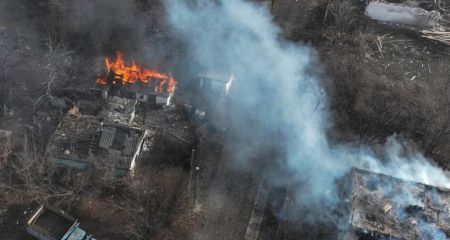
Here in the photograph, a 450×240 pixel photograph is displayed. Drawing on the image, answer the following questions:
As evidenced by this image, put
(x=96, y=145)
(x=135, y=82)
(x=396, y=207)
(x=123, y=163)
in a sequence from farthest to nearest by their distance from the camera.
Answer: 1. (x=135, y=82)
2. (x=96, y=145)
3. (x=123, y=163)
4. (x=396, y=207)

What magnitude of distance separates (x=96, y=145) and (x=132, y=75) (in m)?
6.50

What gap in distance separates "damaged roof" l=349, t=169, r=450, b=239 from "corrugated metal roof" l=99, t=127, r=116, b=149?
12.7 meters

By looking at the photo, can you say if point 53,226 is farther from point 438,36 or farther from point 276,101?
point 438,36

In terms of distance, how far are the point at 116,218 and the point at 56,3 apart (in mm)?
17954

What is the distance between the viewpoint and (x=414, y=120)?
28969 mm

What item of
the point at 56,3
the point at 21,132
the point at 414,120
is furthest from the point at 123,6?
the point at 414,120

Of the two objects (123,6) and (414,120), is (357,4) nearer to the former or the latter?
(414,120)

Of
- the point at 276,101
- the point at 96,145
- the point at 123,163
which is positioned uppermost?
the point at 276,101

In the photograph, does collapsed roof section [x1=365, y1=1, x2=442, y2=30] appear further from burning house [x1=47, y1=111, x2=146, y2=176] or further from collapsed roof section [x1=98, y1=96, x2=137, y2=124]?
burning house [x1=47, y1=111, x2=146, y2=176]

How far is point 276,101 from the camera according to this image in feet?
97.0

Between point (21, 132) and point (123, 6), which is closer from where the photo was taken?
point (21, 132)

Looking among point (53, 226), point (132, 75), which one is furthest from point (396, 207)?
point (132, 75)

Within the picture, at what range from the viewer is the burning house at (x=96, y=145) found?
24.6 m

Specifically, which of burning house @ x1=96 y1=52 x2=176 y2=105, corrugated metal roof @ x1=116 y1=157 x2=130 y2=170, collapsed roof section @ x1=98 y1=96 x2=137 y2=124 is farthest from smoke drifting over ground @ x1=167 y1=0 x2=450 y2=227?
corrugated metal roof @ x1=116 y1=157 x2=130 y2=170
